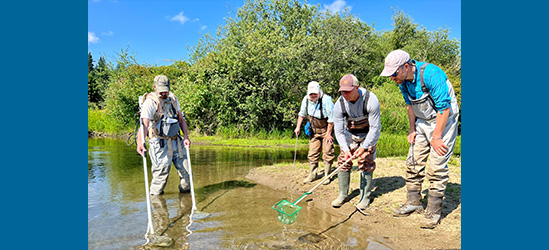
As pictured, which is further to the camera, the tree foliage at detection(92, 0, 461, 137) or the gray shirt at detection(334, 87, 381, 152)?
the tree foliage at detection(92, 0, 461, 137)

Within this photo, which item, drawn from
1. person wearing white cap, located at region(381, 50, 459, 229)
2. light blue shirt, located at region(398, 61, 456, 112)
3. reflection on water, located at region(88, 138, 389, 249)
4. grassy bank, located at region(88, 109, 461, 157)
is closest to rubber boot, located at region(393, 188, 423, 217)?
person wearing white cap, located at region(381, 50, 459, 229)

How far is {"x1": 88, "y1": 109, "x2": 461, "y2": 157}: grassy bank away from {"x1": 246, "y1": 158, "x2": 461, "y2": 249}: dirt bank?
228 inches

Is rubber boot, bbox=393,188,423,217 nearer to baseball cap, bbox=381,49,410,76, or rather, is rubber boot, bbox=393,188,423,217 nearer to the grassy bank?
baseball cap, bbox=381,49,410,76

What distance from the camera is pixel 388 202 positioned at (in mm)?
6055

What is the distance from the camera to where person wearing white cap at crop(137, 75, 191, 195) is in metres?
5.92

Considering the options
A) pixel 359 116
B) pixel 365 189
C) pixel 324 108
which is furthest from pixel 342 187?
pixel 324 108

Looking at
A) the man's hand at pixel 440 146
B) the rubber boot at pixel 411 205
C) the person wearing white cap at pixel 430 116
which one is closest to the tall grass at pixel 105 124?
the rubber boot at pixel 411 205

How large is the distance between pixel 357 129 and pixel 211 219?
8.98 ft

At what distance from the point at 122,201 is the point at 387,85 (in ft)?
76.9

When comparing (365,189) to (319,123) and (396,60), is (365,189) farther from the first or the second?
(396,60)

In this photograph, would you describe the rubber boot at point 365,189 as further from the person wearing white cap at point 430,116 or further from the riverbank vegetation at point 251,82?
the riverbank vegetation at point 251,82

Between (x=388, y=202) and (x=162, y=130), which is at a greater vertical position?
(x=162, y=130)

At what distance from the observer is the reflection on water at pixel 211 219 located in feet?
15.1

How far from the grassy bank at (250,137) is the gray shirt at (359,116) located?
808 centimetres
